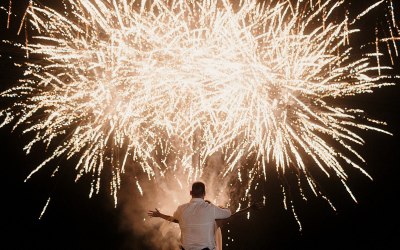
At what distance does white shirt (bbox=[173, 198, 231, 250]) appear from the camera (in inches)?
127

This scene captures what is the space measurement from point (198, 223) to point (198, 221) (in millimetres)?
16

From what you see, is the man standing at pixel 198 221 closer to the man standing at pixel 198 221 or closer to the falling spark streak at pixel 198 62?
the man standing at pixel 198 221

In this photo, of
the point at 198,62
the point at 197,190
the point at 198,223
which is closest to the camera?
the point at 198,223

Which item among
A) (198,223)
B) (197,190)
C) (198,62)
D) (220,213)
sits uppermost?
(198,62)

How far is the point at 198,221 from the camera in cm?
325

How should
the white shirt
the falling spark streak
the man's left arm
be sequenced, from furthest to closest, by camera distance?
the falling spark streak → the man's left arm → the white shirt

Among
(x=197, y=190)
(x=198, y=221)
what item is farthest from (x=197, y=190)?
(x=198, y=221)

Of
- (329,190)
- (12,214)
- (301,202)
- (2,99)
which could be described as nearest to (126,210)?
(12,214)

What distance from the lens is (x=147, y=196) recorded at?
28.9ft

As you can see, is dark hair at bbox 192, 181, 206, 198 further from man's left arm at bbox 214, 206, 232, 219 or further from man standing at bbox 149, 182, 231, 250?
man's left arm at bbox 214, 206, 232, 219

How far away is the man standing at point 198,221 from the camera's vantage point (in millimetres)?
3227

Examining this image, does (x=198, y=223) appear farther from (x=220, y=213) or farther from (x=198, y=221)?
(x=220, y=213)

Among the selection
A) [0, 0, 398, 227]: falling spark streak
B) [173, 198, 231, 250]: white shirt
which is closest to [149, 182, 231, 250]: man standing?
[173, 198, 231, 250]: white shirt

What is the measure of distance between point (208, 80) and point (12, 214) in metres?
6.35
